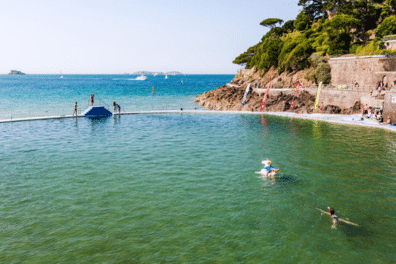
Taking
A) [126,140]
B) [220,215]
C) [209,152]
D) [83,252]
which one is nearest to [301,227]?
[220,215]

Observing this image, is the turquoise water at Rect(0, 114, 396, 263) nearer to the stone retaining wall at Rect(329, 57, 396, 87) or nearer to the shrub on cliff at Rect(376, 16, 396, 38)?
the stone retaining wall at Rect(329, 57, 396, 87)

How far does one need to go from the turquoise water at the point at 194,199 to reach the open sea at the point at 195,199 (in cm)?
7

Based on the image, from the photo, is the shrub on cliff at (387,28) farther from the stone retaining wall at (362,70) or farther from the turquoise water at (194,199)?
the turquoise water at (194,199)

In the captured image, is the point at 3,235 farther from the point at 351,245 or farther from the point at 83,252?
the point at 351,245

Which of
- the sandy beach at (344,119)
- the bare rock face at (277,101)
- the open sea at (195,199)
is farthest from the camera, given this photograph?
the bare rock face at (277,101)

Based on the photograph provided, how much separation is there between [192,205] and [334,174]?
10951 millimetres

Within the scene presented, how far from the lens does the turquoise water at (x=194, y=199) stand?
11.6m

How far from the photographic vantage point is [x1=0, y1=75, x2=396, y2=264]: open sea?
38.0ft

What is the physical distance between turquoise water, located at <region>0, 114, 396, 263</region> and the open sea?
0.21 feet

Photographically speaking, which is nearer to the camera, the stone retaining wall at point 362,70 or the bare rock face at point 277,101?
the stone retaining wall at point 362,70

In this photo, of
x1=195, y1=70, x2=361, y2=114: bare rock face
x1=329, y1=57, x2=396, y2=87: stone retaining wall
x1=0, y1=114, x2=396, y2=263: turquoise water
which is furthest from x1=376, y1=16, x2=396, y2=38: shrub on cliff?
x1=0, y1=114, x2=396, y2=263: turquoise water

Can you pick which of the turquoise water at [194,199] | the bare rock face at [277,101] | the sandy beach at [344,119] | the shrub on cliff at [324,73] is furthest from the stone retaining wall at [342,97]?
the turquoise water at [194,199]

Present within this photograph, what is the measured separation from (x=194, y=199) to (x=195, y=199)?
0.19 ft

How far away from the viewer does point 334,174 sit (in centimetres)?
1980
